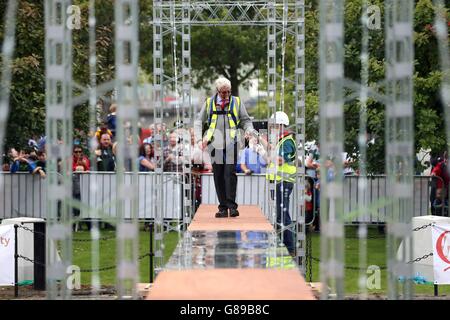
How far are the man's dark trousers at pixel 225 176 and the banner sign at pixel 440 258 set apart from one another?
9.31ft

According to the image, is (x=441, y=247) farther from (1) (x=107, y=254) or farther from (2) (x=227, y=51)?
(2) (x=227, y=51)

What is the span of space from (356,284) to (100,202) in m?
9.22

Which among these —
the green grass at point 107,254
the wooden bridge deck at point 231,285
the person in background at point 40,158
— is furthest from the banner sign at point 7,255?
the person in background at point 40,158

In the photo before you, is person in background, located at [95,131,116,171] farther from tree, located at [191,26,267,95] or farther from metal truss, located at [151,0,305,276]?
tree, located at [191,26,267,95]

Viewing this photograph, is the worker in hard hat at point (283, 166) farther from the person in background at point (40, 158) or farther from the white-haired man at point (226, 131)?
the person in background at point (40, 158)

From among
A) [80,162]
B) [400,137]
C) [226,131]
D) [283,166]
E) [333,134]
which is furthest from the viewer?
→ [80,162]

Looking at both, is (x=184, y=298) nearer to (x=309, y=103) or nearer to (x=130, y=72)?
(x=130, y=72)

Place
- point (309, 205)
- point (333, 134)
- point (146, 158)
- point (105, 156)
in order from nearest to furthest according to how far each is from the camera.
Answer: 1. point (333, 134)
2. point (309, 205)
3. point (105, 156)
4. point (146, 158)

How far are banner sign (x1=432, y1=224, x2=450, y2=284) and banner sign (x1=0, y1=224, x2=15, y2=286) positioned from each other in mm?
5841

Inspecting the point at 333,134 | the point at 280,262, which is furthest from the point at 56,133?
the point at 280,262

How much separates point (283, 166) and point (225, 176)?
231 cm

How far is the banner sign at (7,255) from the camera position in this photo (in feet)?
49.8

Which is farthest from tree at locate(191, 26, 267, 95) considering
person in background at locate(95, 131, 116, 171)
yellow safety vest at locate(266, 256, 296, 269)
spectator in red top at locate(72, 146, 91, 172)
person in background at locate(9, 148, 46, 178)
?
yellow safety vest at locate(266, 256, 296, 269)

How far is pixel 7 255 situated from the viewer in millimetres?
15219
